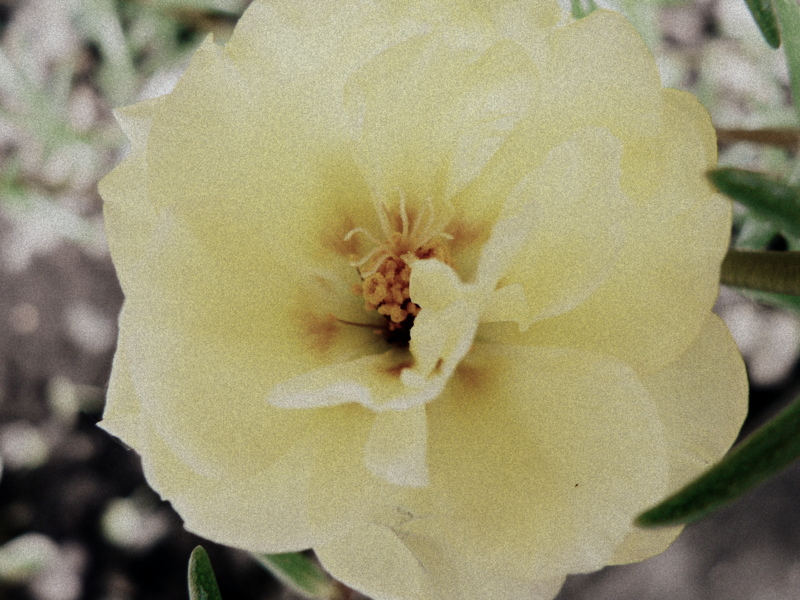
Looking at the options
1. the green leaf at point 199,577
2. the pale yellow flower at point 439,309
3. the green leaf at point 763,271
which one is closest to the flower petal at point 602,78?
the pale yellow flower at point 439,309

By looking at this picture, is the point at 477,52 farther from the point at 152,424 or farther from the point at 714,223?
the point at 152,424

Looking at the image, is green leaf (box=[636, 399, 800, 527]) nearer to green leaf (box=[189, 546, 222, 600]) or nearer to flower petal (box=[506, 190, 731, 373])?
flower petal (box=[506, 190, 731, 373])

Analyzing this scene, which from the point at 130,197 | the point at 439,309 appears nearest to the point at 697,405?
the point at 439,309

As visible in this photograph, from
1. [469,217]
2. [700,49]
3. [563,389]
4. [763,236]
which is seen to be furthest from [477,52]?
[700,49]

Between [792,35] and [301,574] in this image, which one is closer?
[792,35]

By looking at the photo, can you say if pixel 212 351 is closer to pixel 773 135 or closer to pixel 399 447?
pixel 399 447

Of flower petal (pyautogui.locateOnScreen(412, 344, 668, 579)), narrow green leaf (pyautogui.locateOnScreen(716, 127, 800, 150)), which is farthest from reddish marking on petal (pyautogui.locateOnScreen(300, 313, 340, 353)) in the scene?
narrow green leaf (pyautogui.locateOnScreen(716, 127, 800, 150))

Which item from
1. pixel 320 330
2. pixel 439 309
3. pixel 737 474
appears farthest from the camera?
pixel 320 330
